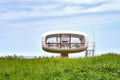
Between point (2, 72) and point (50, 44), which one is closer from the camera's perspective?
point (2, 72)

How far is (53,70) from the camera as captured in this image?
10750 millimetres

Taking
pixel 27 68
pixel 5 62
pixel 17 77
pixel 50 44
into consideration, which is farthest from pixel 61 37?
pixel 17 77

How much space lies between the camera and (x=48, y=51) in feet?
64.3

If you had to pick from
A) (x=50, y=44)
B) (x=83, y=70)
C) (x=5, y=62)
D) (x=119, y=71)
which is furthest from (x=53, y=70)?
(x=50, y=44)

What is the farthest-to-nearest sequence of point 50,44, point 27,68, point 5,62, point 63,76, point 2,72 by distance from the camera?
1. point 50,44
2. point 5,62
3. point 27,68
4. point 2,72
5. point 63,76

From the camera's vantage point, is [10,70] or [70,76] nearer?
[70,76]

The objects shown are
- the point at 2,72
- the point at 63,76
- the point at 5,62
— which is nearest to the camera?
the point at 63,76

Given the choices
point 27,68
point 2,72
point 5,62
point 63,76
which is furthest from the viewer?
point 5,62

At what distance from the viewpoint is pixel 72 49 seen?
64.2 feet

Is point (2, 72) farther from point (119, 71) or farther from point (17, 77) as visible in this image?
point (119, 71)

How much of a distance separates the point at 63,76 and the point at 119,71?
5.66 feet

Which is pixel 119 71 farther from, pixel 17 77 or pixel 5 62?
pixel 5 62

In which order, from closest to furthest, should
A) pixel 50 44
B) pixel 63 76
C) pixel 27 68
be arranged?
pixel 63 76 → pixel 27 68 → pixel 50 44

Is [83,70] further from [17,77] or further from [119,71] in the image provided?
[17,77]
